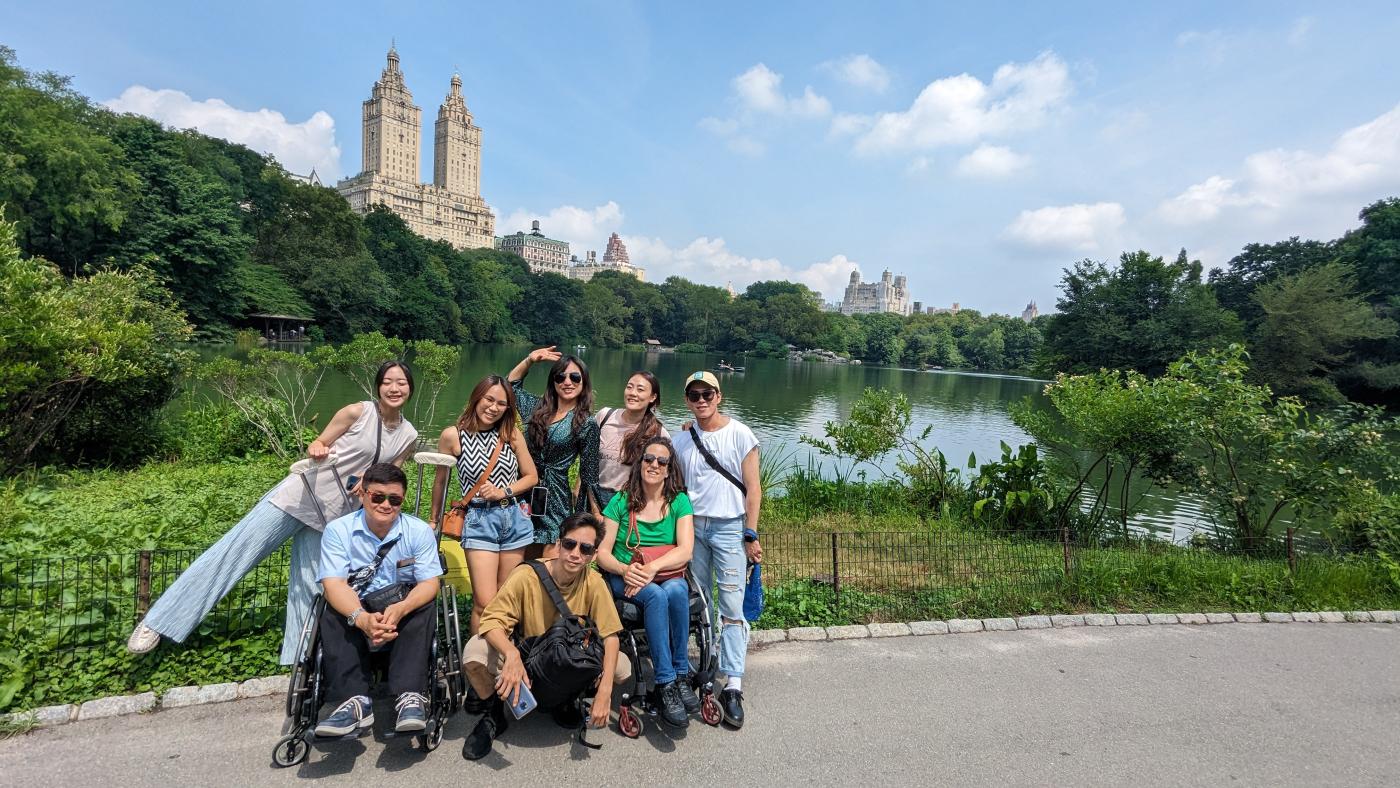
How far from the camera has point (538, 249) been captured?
139 m

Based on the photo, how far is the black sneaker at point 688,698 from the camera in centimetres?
300

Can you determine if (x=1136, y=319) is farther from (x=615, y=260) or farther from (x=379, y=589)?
(x=615, y=260)

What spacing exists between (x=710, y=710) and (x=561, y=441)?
153 cm

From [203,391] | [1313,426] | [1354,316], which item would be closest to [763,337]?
[1354,316]

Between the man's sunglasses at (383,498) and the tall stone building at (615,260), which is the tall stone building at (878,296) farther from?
the man's sunglasses at (383,498)

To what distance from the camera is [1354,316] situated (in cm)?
2664

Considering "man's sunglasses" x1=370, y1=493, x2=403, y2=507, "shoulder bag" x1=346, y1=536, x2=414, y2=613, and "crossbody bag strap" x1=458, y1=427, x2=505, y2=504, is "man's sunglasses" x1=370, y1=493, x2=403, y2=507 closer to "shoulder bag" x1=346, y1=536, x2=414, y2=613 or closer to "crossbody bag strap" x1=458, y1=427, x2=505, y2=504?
"shoulder bag" x1=346, y1=536, x2=414, y2=613

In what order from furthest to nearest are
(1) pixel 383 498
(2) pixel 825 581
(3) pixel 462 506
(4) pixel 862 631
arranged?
(2) pixel 825 581 → (4) pixel 862 631 → (3) pixel 462 506 → (1) pixel 383 498

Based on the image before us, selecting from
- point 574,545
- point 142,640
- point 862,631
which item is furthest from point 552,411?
point 862,631

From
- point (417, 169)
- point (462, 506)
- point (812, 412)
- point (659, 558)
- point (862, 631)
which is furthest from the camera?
point (417, 169)

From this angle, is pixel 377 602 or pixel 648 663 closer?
pixel 377 602

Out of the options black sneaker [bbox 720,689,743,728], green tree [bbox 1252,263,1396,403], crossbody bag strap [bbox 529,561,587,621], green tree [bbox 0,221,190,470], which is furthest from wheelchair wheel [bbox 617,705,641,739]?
green tree [bbox 1252,263,1396,403]

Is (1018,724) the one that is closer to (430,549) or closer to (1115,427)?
(430,549)

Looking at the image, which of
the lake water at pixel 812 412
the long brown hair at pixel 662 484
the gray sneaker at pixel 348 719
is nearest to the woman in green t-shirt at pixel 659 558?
the long brown hair at pixel 662 484
